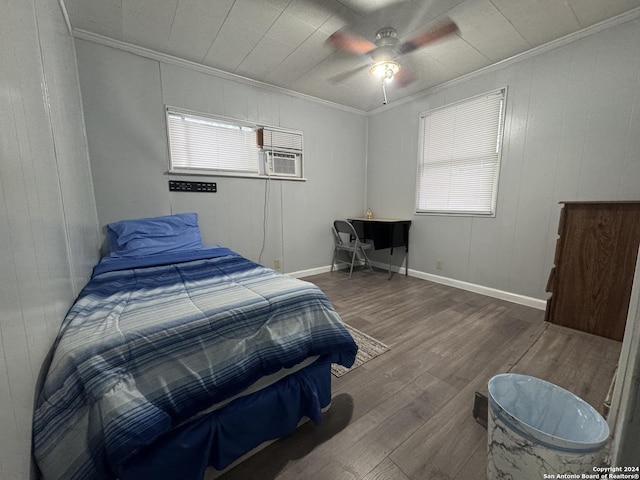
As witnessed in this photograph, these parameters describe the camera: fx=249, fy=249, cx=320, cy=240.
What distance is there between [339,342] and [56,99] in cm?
188

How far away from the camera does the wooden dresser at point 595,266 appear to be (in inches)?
63.2

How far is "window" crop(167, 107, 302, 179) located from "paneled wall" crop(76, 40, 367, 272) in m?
0.09

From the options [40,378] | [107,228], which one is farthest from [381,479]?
[107,228]

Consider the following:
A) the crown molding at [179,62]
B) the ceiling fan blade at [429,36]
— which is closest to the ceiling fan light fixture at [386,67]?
the ceiling fan blade at [429,36]

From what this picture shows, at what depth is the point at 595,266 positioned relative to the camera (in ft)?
5.66

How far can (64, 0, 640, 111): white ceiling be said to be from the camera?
5.67 ft

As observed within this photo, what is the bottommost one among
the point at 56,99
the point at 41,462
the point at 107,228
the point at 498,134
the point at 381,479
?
the point at 381,479

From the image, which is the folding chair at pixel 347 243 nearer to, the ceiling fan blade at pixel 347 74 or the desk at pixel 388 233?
the desk at pixel 388 233

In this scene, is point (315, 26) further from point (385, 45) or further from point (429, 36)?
point (429, 36)

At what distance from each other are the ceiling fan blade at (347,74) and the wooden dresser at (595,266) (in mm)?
2146

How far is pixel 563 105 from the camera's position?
2.15 m

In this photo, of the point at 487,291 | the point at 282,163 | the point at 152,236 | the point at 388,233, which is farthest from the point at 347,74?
the point at 487,291

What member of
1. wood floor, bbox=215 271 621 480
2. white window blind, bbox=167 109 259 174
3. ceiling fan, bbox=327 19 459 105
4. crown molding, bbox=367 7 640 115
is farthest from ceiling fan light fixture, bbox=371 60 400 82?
→ wood floor, bbox=215 271 621 480

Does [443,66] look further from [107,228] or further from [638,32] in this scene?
[107,228]
